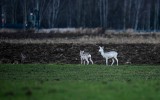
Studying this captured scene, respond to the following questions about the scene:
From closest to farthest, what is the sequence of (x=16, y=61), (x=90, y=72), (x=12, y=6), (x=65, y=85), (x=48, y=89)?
(x=48, y=89) < (x=65, y=85) < (x=90, y=72) < (x=16, y=61) < (x=12, y=6)

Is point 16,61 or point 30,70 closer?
point 30,70

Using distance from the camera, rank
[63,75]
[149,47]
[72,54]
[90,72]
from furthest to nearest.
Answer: [149,47], [72,54], [90,72], [63,75]

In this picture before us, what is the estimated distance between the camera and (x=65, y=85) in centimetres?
1430

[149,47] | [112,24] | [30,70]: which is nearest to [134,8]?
[112,24]

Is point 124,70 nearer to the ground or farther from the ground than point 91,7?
nearer to the ground

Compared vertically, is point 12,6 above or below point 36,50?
above

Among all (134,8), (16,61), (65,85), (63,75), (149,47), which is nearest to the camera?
(65,85)

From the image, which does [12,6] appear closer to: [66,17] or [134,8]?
[66,17]

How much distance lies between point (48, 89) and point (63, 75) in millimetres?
10275

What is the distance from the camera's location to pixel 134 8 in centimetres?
9788

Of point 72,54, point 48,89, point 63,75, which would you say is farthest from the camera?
point 72,54

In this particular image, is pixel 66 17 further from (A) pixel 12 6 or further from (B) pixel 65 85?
(B) pixel 65 85

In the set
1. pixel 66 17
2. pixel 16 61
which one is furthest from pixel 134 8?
pixel 16 61

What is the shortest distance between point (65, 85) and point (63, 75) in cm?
929
